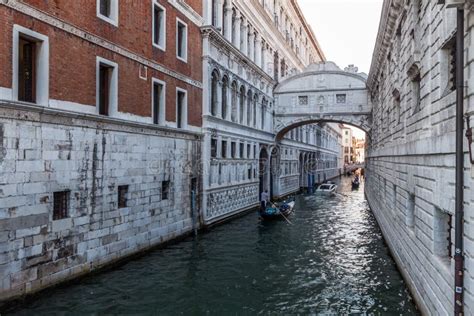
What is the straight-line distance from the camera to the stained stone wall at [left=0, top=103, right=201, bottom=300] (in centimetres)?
835

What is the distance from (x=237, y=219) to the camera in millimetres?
20922

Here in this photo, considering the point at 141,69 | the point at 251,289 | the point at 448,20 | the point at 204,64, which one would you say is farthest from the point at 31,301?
the point at 204,64

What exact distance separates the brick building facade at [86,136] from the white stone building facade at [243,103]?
2530mm

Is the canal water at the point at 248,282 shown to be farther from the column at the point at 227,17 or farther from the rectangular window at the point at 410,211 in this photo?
the column at the point at 227,17

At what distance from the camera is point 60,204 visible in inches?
383

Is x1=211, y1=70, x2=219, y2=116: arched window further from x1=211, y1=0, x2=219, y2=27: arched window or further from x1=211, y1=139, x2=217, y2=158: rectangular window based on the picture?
x1=211, y1=0, x2=219, y2=27: arched window

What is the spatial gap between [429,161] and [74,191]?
793 cm

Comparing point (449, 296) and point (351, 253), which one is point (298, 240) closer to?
point (351, 253)

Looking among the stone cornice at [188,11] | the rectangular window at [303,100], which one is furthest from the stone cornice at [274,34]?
the stone cornice at [188,11]

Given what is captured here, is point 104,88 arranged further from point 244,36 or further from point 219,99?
point 244,36

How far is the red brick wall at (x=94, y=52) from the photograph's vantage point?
8.98 meters

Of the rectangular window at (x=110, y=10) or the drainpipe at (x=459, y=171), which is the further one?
the rectangular window at (x=110, y=10)

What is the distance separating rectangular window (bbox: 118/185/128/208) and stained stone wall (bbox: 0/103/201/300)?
141 millimetres

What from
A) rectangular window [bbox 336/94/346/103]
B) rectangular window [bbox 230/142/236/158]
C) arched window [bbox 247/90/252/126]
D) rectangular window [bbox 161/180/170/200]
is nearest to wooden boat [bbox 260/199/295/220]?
rectangular window [bbox 230/142/236/158]
